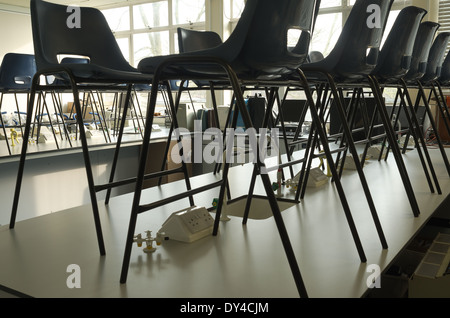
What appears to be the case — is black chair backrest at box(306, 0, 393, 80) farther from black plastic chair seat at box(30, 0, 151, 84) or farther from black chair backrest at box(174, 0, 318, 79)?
black plastic chair seat at box(30, 0, 151, 84)

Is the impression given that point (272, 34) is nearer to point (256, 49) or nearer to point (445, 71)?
point (256, 49)

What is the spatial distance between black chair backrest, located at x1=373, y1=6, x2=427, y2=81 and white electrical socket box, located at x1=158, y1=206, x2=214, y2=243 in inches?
45.8

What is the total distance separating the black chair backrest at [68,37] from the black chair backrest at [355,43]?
99cm

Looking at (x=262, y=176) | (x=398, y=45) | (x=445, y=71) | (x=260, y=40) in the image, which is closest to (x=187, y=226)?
(x=262, y=176)

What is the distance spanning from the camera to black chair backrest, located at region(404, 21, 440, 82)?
8.48ft

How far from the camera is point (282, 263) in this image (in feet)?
4.40

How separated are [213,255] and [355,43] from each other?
0.98 m

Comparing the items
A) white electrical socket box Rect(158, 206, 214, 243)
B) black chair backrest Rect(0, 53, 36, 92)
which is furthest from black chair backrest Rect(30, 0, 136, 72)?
black chair backrest Rect(0, 53, 36, 92)

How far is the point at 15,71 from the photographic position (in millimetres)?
4410

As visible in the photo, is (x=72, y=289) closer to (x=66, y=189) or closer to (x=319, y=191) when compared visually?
(x=319, y=191)

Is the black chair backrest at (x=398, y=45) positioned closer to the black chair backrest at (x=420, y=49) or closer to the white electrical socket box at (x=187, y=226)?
the black chair backrest at (x=420, y=49)

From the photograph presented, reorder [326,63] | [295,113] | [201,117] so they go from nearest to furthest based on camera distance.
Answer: [326,63]
[295,113]
[201,117]

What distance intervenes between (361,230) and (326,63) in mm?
683
